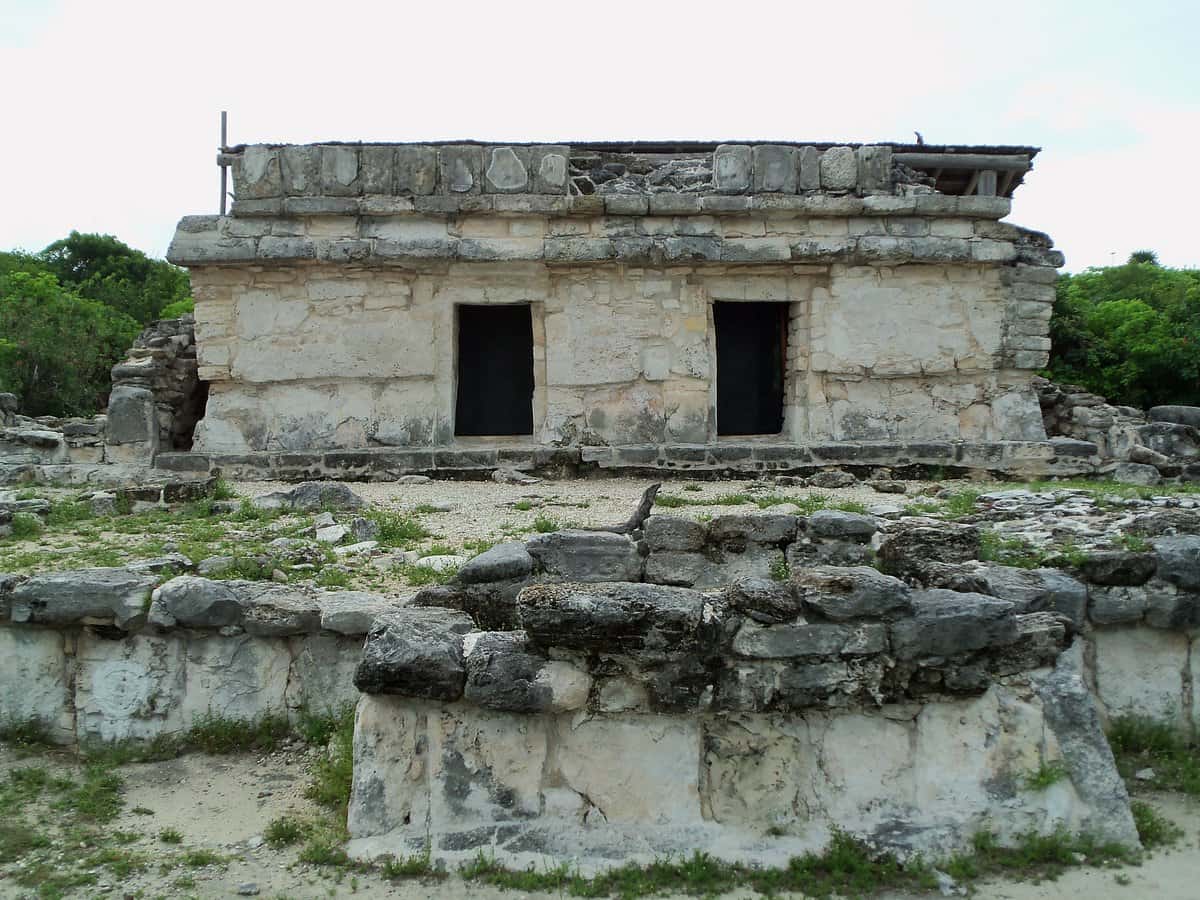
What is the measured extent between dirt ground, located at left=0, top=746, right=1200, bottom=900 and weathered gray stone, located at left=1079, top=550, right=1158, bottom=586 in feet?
3.12

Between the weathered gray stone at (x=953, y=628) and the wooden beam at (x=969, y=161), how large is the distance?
28.6 ft

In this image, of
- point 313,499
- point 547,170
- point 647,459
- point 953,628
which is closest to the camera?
point 953,628

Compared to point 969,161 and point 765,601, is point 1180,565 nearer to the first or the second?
point 765,601

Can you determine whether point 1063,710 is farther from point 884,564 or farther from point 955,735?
point 884,564

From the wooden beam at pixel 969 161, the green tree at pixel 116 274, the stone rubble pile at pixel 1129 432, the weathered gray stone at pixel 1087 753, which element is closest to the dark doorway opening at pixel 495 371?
the wooden beam at pixel 969 161

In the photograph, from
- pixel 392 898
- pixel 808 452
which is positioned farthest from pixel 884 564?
pixel 808 452

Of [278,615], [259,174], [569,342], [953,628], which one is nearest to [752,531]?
[953,628]

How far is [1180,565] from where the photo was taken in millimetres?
4336

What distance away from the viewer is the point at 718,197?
8992 millimetres

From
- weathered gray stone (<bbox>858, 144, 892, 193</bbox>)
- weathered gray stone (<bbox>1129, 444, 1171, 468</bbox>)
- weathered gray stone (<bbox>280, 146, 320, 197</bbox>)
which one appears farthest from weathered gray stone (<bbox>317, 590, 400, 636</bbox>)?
weathered gray stone (<bbox>1129, 444, 1171, 468</bbox>)

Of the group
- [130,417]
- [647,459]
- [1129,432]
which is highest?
[130,417]

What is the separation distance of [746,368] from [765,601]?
7384 millimetres

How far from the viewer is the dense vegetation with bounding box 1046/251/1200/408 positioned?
15.0 meters

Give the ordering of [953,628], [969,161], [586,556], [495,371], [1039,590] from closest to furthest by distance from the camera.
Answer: [953,628], [1039,590], [586,556], [495,371], [969,161]
